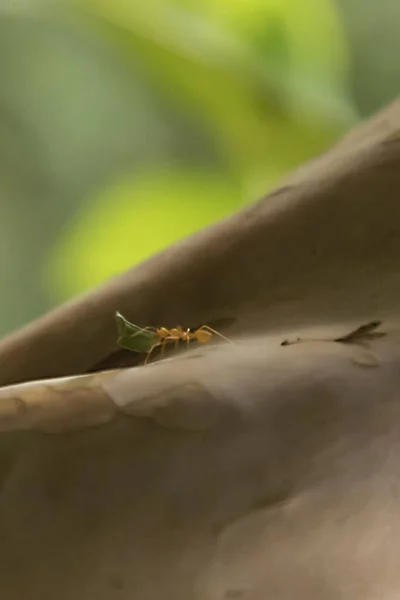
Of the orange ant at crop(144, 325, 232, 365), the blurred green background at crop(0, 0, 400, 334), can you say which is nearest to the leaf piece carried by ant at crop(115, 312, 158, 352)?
the orange ant at crop(144, 325, 232, 365)

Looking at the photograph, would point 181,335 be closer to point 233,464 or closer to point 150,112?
point 233,464

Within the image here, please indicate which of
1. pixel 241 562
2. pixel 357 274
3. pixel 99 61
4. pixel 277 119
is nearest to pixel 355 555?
pixel 241 562

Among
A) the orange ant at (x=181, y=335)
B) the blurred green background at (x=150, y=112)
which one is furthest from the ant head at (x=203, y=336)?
the blurred green background at (x=150, y=112)

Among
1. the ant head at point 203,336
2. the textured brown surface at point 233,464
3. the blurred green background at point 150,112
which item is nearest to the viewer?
the textured brown surface at point 233,464

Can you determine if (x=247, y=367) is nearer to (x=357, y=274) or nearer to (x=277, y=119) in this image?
(x=357, y=274)

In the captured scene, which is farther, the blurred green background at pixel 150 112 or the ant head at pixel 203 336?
the blurred green background at pixel 150 112

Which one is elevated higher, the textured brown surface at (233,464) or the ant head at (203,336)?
Answer: the ant head at (203,336)

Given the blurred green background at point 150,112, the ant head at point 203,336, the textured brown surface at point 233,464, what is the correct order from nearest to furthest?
the textured brown surface at point 233,464, the ant head at point 203,336, the blurred green background at point 150,112

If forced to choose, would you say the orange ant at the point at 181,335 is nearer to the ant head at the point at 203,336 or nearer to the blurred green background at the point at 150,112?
the ant head at the point at 203,336
